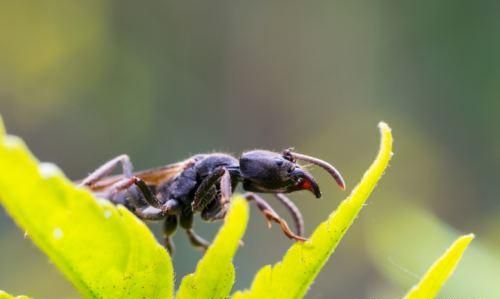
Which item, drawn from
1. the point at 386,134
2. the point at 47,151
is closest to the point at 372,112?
the point at 47,151

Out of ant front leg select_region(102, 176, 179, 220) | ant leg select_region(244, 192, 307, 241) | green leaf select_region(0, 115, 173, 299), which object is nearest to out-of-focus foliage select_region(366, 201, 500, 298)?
ant leg select_region(244, 192, 307, 241)

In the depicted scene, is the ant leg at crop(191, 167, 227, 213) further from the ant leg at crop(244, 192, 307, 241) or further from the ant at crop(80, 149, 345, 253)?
the ant leg at crop(244, 192, 307, 241)

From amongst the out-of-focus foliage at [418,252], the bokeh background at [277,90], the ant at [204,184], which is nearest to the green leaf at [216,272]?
the ant at [204,184]

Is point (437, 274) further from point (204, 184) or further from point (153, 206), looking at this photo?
point (153, 206)

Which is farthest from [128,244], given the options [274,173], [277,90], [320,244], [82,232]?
[277,90]

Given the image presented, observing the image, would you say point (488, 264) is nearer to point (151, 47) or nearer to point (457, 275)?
point (457, 275)
